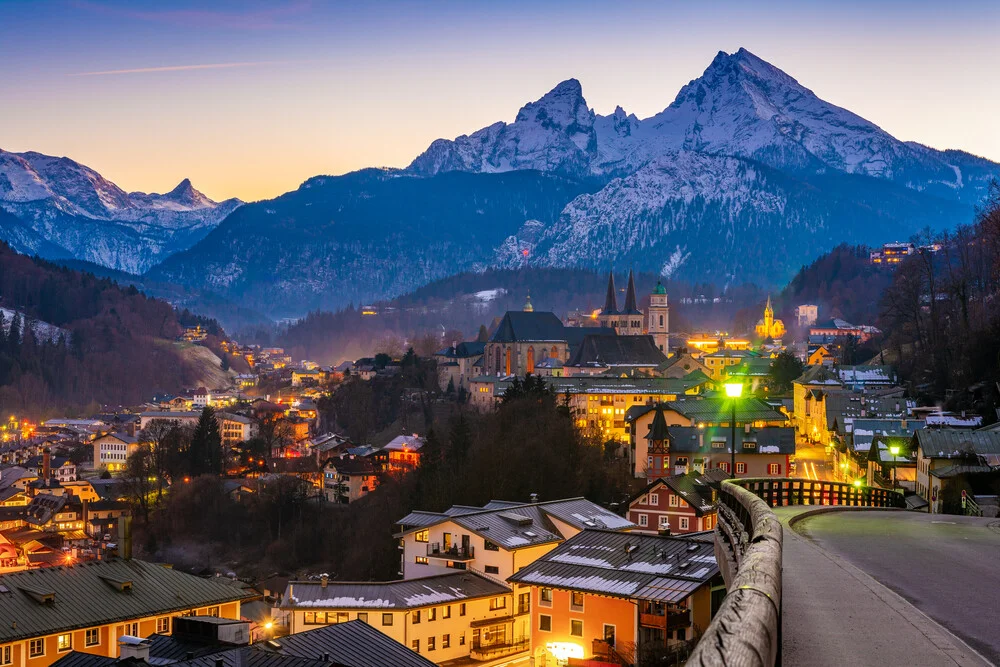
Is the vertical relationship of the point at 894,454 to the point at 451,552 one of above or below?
above

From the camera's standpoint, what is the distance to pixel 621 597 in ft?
103

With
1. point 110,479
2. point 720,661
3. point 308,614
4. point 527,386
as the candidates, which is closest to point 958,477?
point 308,614

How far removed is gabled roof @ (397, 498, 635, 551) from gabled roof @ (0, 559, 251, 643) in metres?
10.1

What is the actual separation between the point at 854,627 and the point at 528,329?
13969 centimetres

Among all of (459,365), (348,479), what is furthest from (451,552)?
(459,365)

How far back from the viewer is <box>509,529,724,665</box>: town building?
29.9m

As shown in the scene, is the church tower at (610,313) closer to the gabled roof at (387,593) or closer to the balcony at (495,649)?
the gabled roof at (387,593)

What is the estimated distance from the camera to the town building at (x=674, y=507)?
52844mm

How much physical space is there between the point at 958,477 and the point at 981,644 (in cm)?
2986

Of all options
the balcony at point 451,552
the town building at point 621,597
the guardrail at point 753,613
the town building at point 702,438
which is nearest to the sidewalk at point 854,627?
the guardrail at point 753,613

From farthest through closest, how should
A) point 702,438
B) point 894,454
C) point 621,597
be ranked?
point 702,438 → point 894,454 → point 621,597

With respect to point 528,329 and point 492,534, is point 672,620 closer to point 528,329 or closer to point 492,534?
point 492,534

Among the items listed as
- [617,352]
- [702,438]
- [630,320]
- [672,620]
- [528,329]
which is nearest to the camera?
[672,620]

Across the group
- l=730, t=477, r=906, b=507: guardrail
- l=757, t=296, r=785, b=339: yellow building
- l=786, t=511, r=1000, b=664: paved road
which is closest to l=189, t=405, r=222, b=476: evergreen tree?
l=730, t=477, r=906, b=507: guardrail
